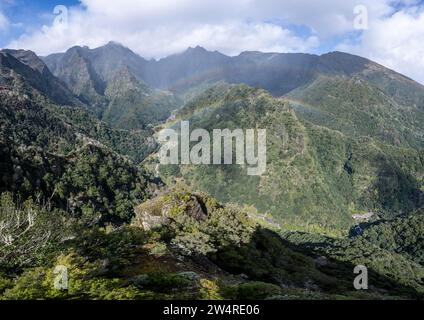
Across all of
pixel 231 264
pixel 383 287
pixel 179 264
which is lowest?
pixel 383 287

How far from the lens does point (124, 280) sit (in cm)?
3125

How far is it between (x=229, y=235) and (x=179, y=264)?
27.9m

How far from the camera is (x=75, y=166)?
182 metres
